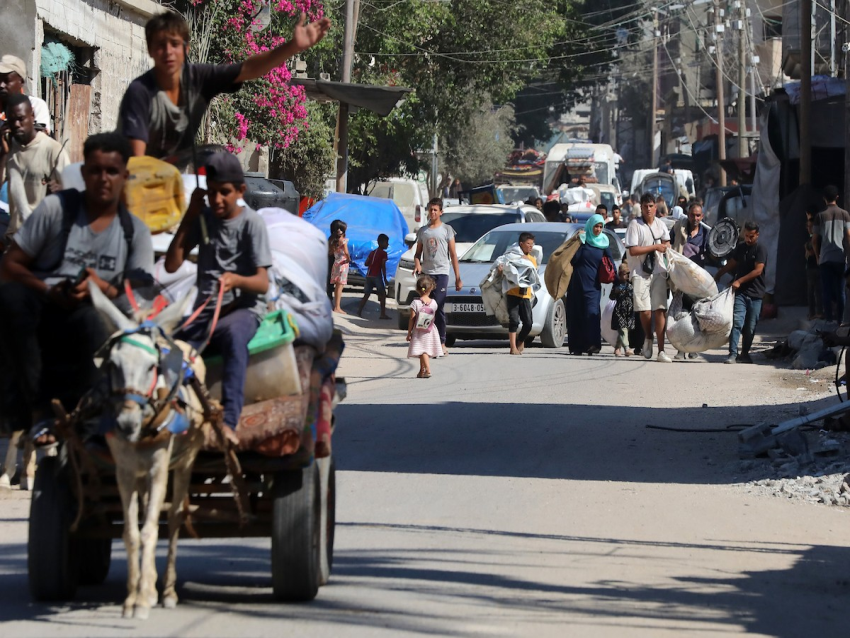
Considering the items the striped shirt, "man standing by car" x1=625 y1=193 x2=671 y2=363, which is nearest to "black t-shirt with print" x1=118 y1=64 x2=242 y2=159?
"man standing by car" x1=625 y1=193 x2=671 y2=363

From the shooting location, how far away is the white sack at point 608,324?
18234 mm

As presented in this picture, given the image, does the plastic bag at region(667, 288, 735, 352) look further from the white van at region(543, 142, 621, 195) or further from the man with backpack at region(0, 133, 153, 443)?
the white van at region(543, 142, 621, 195)

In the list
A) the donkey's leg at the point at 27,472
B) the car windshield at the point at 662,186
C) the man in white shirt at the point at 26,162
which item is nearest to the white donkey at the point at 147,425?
the donkey's leg at the point at 27,472

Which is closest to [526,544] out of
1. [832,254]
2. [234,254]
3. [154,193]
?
[234,254]

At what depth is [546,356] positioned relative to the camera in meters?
17.9

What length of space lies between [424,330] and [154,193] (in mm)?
9746

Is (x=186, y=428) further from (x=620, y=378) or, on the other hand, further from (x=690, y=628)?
(x=620, y=378)

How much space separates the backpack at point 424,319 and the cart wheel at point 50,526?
10166 mm

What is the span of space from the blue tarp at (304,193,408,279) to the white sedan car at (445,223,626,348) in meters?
6.52

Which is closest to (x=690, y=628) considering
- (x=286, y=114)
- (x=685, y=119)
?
(x=286, y=114)

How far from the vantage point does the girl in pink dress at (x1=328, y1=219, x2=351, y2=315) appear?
77.2 feet

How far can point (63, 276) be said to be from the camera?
5.61 metres

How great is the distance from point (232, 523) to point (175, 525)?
35 centimetres

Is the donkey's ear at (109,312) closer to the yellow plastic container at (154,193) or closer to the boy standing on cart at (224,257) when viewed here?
the boy standing on cart at (224,257)
